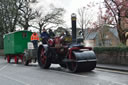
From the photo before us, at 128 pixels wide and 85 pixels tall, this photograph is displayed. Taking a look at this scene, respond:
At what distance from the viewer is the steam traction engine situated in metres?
10.6

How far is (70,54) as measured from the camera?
10.9 meters

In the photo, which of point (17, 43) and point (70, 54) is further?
point (17, 43)

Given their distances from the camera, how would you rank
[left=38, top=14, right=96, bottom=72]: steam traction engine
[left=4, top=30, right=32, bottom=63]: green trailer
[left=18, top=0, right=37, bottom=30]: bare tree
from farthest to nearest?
[left=18, top=0, right=37, bottom=30]: bare tree, [left=4, top=30, right=32, bottom=63]: green trailer, [left=38, top=14, right=96, bottom=72]: steam traction engine

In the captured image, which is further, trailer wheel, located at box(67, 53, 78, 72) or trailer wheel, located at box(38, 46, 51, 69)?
trailer wheel, located at box(38, 46, 51, 69)

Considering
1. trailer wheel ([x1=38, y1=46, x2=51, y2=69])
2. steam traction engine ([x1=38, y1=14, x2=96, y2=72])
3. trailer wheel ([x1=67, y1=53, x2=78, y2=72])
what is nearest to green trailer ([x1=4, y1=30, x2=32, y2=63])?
trailer wheel ([x1=38, y1=46, x2=51, y2=69])

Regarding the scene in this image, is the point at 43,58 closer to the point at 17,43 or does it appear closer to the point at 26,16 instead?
the point at 17,43

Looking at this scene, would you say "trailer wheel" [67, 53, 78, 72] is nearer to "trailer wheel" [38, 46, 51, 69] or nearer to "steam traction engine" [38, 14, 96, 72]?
"steam traction engine" [38, 14, 96, 72]

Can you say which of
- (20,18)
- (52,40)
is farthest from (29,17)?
(52,40)

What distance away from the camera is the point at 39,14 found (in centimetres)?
3684

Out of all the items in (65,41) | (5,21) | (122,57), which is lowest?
(122,57)

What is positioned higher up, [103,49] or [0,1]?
[0,1]

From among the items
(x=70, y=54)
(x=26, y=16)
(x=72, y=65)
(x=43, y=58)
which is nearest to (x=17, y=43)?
(x=43, y=58)

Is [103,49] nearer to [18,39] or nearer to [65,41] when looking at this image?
[65,41]

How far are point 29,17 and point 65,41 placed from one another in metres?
25.1
